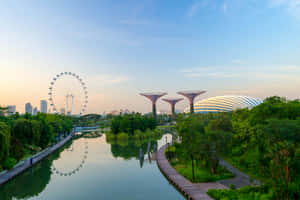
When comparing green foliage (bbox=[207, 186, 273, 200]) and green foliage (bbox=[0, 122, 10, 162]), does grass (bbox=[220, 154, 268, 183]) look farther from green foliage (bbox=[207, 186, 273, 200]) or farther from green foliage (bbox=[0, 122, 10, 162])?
green foliage (bbox=[0, 122, 10, 162])

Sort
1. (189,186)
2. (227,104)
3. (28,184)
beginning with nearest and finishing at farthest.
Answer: (189,186), (28,184), (227,104)

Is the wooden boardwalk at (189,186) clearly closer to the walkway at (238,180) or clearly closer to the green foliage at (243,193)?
the green foliage at (243,193)

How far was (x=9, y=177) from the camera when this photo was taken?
774 inches

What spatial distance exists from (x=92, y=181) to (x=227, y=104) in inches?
3360

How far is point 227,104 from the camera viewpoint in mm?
96500

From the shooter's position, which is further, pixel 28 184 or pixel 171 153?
pixel 171 153


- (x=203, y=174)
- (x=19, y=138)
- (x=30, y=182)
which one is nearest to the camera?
(x=203, y=174)

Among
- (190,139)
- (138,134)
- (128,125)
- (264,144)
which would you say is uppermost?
(264,144)

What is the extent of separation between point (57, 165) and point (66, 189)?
9659mm

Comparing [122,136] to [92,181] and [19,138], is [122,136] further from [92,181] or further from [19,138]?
[92,181]

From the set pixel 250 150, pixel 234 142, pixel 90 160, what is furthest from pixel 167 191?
pixel 90 160

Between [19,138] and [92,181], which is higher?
[19,138]

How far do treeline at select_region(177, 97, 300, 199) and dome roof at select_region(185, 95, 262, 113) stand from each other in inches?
2686

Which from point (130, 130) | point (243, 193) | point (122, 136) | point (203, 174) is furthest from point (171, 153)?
point (130, 130)
